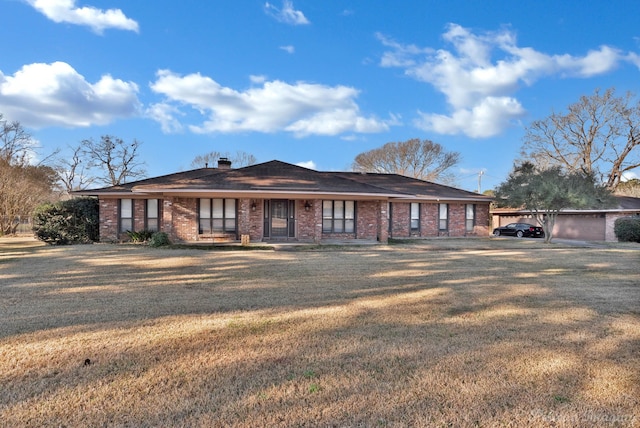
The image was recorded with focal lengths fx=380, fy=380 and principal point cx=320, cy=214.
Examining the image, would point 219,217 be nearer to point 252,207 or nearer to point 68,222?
point 252,207

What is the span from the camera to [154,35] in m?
15.8

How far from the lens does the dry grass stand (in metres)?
2.68

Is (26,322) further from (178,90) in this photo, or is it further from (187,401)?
(178,90)

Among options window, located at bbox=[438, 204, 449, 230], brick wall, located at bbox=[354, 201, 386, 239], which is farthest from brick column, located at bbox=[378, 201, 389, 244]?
window, located at bbox=[438, 204, 449, 230]

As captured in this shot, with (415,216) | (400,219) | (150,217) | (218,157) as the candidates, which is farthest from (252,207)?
(218,157)

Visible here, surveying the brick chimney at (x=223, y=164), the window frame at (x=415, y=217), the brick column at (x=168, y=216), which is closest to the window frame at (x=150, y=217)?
the brick column at (x=168, y=216)

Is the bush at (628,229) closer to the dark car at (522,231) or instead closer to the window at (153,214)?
the dark car at (522,231)

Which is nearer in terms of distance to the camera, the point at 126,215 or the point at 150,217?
the point at 126,215

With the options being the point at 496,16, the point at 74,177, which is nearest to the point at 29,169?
the point at 74,177

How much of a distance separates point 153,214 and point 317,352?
53.7 ft

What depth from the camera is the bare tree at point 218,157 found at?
46.0 meters

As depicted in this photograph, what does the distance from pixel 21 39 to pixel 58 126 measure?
16712 mm

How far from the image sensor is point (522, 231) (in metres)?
26.6

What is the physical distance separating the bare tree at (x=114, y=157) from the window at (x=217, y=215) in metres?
24.9
